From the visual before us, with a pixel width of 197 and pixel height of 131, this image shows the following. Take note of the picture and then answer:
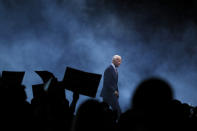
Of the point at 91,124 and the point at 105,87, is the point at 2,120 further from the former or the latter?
the point at 105,87

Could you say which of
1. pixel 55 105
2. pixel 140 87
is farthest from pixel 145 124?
pixel 55 105

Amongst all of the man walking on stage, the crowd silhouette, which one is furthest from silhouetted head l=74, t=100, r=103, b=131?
the man walking on stage

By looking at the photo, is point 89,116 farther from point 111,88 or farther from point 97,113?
point 111,88

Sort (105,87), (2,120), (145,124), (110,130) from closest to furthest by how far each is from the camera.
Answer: (145,124) < (2,120) < (110,130) < (105,87)

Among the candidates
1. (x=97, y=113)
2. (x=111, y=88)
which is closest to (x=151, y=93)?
(x=97, y=113)

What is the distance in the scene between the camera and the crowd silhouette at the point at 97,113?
175cm

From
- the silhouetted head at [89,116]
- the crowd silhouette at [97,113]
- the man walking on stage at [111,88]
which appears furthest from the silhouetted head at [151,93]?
the man walking on stage at [111,88]

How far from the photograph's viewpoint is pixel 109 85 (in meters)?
5.94

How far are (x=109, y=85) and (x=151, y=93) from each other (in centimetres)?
417

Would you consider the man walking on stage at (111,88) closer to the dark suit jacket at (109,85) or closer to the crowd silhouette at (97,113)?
the dark suit jacket at (109,85)

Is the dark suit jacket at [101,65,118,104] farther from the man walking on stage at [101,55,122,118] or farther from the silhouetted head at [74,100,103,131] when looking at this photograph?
the silhouetted head at [74,100,103,131]

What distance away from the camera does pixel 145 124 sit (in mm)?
1684

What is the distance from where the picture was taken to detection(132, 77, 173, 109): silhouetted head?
1750mm

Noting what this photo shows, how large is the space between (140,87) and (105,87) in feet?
13.9
